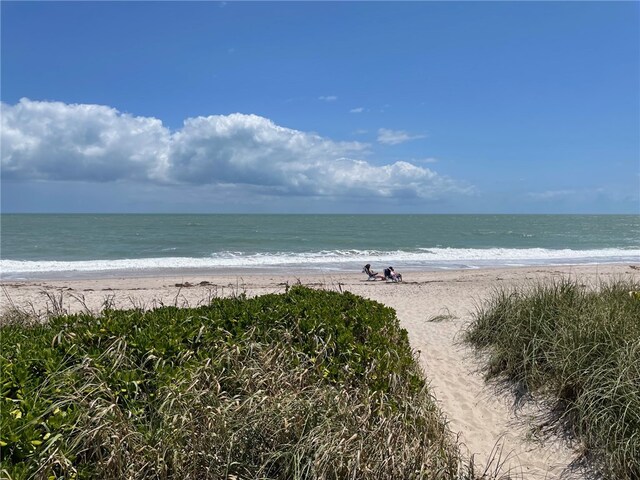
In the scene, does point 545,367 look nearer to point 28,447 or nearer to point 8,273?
point 28,447

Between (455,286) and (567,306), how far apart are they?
354 inches

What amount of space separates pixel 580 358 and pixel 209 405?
3.80 m

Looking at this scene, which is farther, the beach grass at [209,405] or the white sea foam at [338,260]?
the white sea foam at [338,260]

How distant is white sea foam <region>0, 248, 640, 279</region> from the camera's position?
868 inches

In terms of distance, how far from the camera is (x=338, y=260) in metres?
26.3

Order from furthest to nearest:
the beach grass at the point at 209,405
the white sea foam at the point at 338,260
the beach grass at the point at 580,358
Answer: the white sea foam at the point at 338,260
the beach grass at the point at 580,358
the beach grass at the point at 209,405

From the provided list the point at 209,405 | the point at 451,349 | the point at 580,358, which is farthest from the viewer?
the point at 451,349

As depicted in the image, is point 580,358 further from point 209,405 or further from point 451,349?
point 209,405

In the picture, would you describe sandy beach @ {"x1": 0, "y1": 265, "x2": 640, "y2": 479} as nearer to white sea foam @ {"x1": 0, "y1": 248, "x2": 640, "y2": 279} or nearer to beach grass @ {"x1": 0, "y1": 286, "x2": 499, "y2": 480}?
beach grass @ {"x1": 0, "y1": 286, "x2": 499, "y2": 480}

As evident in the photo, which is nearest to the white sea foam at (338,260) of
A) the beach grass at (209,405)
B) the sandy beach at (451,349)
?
the sandy beach at (451,349)

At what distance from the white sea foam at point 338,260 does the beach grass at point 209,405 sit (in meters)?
18.6

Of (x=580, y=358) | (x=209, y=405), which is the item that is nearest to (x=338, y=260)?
(x=580, y=358)

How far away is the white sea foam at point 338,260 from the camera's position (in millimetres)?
22042

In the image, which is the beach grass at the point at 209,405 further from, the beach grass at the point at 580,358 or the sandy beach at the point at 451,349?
the beach grass at the point at 580,358
